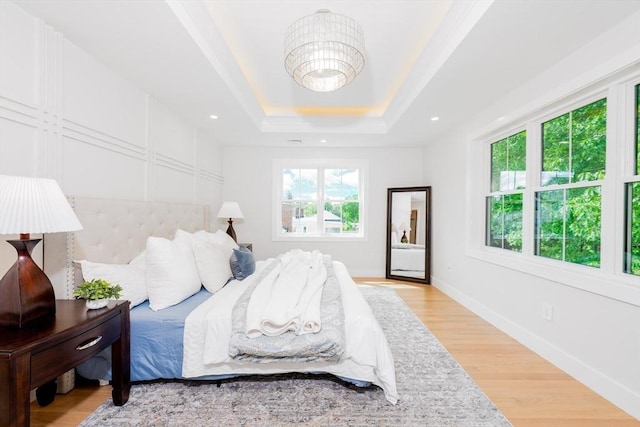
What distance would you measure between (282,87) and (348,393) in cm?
303

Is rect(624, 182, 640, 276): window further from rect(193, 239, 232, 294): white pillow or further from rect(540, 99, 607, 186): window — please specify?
rect(193, 239, 232, 294): white pillow

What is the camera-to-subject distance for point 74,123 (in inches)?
78.3

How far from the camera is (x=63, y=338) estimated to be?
1.27 meters

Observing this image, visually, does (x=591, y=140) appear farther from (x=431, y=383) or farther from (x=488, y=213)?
(x=431, y=383)

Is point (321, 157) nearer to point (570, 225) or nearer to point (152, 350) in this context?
point (570, 225)

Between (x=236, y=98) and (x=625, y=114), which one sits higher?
(x=236, y=98)

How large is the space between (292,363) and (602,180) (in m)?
2.44

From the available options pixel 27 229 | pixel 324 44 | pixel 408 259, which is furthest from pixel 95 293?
pixel 408 259

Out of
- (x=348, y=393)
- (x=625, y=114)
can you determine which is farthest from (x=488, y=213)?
(x=348, y=393)

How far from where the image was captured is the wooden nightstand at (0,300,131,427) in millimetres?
1082

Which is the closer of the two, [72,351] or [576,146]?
[72,351]

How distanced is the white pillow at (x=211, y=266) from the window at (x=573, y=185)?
286cm

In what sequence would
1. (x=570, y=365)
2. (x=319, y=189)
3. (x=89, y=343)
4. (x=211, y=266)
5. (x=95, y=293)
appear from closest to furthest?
(x=89, y=343), (x=95, y=293), (x=570, y=365), (x=211, y=266), (x=319, y=189)

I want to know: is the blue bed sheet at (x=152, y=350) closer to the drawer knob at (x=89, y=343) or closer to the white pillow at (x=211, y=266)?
the drawer knob at (x=89, y=343)
